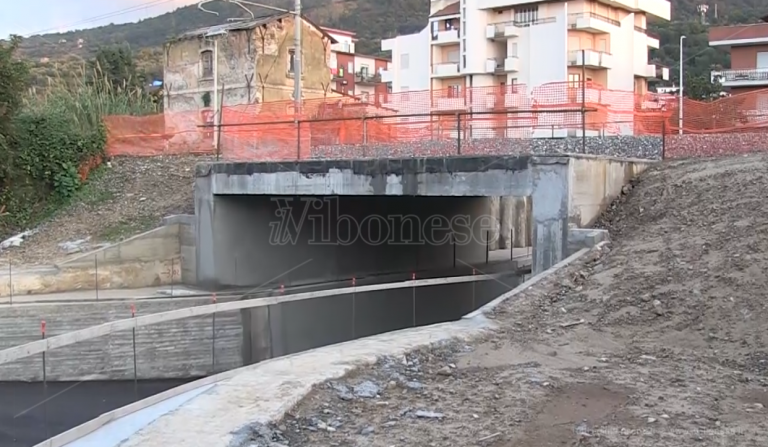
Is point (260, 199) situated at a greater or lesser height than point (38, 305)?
greater

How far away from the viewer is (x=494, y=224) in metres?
27.3

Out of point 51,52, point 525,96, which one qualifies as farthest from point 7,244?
point 51,52

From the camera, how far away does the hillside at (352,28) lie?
236 feet

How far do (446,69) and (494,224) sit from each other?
3442cm

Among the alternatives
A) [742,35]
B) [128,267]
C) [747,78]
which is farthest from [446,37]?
[128,267]

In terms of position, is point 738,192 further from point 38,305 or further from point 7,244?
point 7,244

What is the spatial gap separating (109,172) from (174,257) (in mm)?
5664

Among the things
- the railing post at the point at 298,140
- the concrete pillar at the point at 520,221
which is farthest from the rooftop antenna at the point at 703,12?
the railing post at the point at 298,140

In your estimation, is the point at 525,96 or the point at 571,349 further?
the point at 525,96

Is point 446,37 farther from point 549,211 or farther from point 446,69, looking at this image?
point 549,211

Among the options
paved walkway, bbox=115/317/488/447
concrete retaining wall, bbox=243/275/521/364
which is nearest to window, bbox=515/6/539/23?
concrete retaining wall, bbox=243/275/521/364

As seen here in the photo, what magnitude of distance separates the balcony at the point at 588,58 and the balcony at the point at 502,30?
458cm

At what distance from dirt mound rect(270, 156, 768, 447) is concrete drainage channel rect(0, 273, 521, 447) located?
3.36m

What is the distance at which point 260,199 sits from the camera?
19.4 meters
